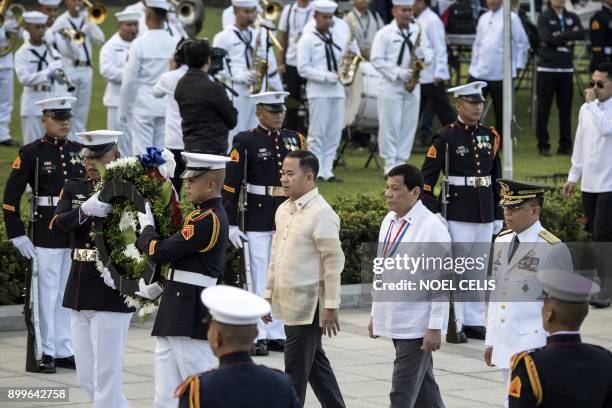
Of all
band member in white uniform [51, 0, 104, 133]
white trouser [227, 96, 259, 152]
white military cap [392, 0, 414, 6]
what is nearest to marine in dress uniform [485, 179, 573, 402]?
white trouser [227, 96, 259, 152]

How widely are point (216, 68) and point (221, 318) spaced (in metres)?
8.59

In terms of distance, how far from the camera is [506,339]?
25.9 ft

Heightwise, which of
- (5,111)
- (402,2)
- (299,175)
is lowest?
(5,111)

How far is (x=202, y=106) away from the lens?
12.5 meters

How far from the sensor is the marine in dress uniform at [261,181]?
11.1m

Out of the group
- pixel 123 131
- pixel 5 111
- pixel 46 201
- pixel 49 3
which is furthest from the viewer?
pixel 5 111

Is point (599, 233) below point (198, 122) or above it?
below

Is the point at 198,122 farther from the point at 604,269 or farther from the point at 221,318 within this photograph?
the point at 221,318

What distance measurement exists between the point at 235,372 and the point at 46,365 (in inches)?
216

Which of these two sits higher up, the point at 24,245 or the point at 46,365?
the point at 24,245

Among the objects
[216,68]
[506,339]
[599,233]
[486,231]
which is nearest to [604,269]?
[599,233]

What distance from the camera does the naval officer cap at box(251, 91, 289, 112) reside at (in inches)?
437

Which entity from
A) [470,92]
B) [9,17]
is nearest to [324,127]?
[9,17]

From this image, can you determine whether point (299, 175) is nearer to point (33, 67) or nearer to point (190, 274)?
point (190, 274)
